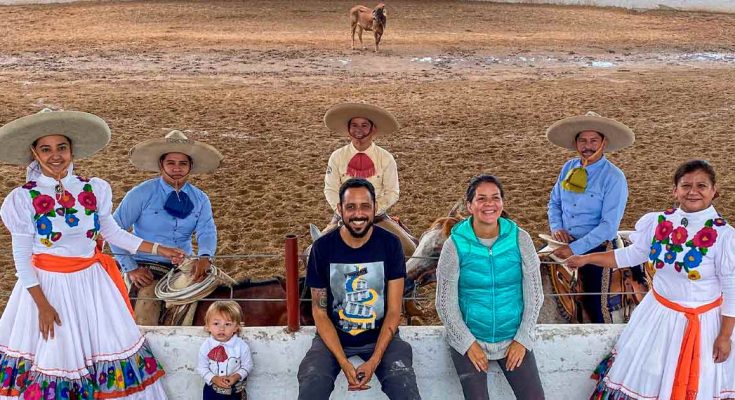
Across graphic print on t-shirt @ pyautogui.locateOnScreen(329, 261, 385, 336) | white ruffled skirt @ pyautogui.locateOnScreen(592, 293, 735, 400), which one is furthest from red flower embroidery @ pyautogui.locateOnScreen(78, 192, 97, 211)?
white ruffled skirt @ pyautogui.locateOnScreen(592, 293, 735, 400)

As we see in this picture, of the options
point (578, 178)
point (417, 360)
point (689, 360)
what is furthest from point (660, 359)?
point (578, 178)

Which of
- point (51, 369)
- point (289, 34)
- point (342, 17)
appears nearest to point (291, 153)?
point (51, 369)

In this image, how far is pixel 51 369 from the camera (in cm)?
372

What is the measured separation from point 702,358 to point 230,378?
2.55 meters

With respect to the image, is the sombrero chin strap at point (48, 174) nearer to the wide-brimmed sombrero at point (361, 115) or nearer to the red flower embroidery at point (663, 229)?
the wide-brimmed sombrero at point (361, 115)

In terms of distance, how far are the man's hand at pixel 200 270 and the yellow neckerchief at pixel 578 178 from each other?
103 inches

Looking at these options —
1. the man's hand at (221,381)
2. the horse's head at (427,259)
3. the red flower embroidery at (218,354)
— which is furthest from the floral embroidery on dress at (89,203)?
the horse's head at (427,259)

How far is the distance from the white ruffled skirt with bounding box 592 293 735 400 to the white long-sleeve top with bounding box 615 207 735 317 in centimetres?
9

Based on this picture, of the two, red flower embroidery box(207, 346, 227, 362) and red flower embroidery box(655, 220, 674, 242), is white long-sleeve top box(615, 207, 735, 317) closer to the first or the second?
red flower embroidery box(655, 220, 674, 242)

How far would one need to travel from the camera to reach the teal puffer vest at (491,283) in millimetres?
3887

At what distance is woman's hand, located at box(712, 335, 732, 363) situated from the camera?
3688mm

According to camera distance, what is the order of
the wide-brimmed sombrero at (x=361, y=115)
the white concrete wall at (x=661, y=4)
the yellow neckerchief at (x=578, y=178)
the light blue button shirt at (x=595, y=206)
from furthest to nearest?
the white concrete wall at (x=661, y=4) < the wide-brimmed sombrero at (x=361, y=115) < the yellow neckerchief at (x=578, y=178) < the light blue button shirt at (x=595, y=206)

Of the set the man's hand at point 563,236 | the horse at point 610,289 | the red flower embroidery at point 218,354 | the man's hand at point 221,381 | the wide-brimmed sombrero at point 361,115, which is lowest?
the man's hand at point 221,381

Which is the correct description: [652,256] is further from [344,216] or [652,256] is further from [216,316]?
[216,316]
